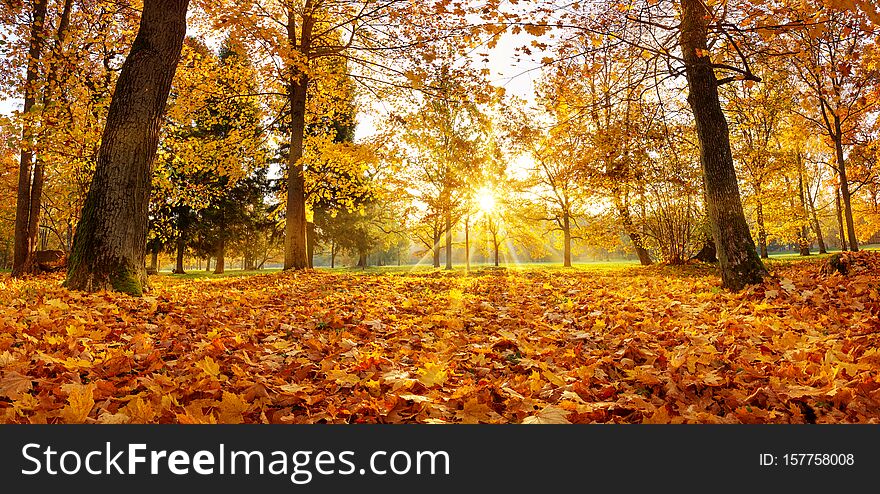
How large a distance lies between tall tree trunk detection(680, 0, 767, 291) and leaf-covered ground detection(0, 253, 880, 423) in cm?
90

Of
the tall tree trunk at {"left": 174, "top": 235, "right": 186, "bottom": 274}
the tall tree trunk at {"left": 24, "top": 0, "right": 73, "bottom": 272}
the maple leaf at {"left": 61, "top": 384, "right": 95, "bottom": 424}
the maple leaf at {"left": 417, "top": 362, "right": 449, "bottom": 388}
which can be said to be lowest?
the maple leaf at {"left": 417, "top": 362, "right": 449, "bottom": 388}

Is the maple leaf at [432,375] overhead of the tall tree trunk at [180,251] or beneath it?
beneath

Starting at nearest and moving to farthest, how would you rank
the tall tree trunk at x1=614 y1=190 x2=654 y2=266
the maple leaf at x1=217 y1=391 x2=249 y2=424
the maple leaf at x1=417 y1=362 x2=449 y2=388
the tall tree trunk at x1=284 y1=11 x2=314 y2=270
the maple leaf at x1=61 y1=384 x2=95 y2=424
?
the maple leaf at x1=61 y1=384 x2=95 y2=424
the maple leaf at x1=217 y1=391 x2=249 y2=424
the maple leaf at x1=417 y1=362 x2=449 y2=388
the tall tree trunk at x1=284 y1=11 x2=314 y2=270
the tall tree trunk at x1=614 y1=190 x2=654 y2=266

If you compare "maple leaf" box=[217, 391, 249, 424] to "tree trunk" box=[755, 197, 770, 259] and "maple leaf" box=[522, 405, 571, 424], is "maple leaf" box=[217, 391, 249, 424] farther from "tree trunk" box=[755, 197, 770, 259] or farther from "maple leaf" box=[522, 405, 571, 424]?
"tree trunk" box=[755, 197, 770, 259]

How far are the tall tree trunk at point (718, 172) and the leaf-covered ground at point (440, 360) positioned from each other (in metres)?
0.90

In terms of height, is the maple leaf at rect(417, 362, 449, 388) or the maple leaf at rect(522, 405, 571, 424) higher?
the maple leaf at rect(417, 362, 449, 388)

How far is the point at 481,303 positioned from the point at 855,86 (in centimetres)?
1704

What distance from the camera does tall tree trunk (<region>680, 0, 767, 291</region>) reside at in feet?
22.8

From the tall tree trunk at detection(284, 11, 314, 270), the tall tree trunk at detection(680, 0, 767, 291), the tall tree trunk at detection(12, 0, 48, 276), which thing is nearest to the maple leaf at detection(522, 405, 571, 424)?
the tall tree trunk at detection(680, 0, 767, 291)

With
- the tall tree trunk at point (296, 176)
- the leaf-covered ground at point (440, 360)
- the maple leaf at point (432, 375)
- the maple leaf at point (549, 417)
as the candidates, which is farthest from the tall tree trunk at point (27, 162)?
the maple leaf at point (549, 417)

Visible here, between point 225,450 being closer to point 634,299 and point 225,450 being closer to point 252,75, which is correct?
point 634,299

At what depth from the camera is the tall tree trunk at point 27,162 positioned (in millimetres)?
11938

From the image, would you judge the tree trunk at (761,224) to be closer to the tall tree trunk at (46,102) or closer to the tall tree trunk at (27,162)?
the tall tree trunk at (46,102)

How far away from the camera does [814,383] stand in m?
2.74
